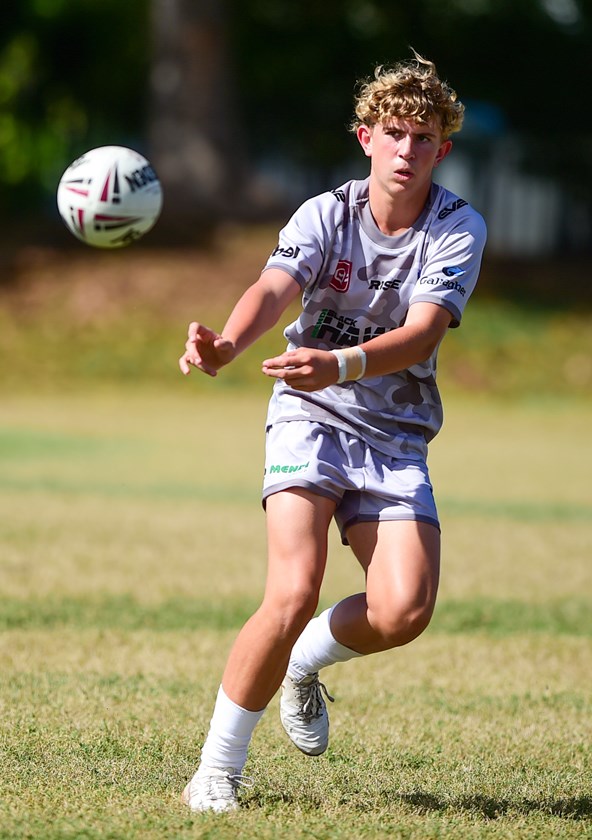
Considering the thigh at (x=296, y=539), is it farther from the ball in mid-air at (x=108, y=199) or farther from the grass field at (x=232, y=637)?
the ball in mid-air at (x=108, y=199)

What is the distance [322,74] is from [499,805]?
30447mm

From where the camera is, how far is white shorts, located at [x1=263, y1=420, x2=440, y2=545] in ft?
14.9

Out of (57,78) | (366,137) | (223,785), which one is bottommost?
(223,785)

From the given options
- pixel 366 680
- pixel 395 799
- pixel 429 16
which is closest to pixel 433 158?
pixel 395 799

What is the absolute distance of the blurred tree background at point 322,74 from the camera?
1243 inches

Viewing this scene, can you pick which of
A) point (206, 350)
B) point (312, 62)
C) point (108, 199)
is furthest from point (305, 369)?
point (312, 62)

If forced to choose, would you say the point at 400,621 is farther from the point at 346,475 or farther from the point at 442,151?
the point at 442,151

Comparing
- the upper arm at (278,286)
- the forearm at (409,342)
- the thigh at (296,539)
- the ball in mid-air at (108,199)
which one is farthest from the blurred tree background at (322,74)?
the thigh at (296,539)

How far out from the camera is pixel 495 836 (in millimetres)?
4109

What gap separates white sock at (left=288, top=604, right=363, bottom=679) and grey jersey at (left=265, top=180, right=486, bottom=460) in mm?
700

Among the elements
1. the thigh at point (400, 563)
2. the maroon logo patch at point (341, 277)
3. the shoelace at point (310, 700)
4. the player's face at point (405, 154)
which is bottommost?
the shoelace at point (310, 700)

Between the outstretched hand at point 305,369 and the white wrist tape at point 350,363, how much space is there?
3cm

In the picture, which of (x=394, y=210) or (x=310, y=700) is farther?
(x=310, y=700)

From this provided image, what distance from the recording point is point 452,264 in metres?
4.64
